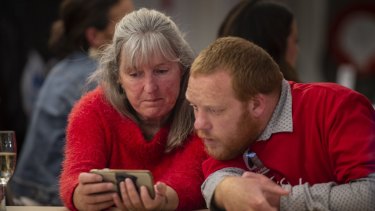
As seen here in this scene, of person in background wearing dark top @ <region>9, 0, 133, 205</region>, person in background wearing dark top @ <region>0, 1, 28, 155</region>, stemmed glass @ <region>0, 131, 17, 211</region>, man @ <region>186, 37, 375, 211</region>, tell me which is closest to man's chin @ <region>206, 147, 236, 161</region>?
man @ <region>186, 37, 375, 211</region>

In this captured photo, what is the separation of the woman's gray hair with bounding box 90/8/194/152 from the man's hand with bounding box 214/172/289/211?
575 mm

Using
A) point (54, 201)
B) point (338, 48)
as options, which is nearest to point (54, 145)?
point (54, 201)

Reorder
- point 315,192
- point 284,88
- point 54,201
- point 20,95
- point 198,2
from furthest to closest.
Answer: point 198,2 < point 20,95 < point 54,201 < point 284,88 < point 315,192

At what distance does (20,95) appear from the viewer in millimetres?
7156

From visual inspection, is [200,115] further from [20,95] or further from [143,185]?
[20,95]

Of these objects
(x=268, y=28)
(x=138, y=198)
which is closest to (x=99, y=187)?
(x=138, y=198)

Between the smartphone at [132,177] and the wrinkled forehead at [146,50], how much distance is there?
0.44 metres

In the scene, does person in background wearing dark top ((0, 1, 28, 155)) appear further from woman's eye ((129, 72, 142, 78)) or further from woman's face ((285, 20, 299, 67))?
woman's eye ((129, 72, 142, 78))

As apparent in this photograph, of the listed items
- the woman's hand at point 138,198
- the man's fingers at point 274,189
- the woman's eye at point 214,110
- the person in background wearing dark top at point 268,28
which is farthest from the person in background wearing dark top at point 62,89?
the man's fingers at point 274,189

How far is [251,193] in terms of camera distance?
2.41 meters

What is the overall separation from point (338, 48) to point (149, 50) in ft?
23.1

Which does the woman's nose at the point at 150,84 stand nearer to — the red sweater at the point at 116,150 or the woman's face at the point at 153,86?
the woman's face at the point at 153,86

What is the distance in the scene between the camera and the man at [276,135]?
2.43 m

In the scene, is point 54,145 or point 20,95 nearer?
point 54,145
